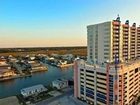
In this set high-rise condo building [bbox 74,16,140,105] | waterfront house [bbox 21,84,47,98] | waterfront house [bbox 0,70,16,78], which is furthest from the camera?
waterfront house [bbox 0,70,16,78]

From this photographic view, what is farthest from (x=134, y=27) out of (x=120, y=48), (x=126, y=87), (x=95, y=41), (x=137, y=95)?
(x=126, y=87)

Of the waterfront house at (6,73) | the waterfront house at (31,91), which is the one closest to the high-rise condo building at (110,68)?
the waterfront house at (31,91)

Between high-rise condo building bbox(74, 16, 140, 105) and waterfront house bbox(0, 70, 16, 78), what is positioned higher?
high-rise condo building bbox(74, 16, 140, 105)

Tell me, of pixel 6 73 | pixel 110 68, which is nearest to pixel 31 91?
pixel 110 68

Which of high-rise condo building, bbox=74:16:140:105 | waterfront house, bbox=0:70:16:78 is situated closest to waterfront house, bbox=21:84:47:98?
high-rise condo building, bbox=74:16:140:105

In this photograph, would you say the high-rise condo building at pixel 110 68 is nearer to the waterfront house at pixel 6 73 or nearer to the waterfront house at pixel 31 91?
the waterfront house at pixel 31 91

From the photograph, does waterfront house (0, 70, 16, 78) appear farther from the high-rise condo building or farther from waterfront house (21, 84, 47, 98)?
the high-rise condo building

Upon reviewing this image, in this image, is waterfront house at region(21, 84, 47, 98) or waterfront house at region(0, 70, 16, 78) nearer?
waterfront house at region(21, 84, 47, 98)

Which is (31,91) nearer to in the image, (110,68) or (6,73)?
(110,68)

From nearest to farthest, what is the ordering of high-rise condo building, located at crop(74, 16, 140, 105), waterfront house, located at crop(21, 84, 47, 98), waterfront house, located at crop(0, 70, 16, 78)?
high-rise condo building, located at crop(74, 16, 140, 105) → waterfront house, located at crop(21, 84, 47, 98) → waterfront house, located at crop(0, 70, 16, 78)
